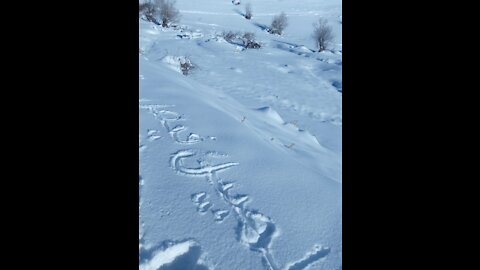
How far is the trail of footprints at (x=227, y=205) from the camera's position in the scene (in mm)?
1577

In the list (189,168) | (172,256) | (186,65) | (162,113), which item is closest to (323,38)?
(186,65)

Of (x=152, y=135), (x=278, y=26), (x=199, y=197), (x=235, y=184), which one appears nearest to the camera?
(x=199, y=197)

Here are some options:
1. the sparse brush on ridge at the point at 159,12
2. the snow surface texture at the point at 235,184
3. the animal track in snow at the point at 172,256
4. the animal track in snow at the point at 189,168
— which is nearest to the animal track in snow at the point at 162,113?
the snow surface texture at the point at 235,184

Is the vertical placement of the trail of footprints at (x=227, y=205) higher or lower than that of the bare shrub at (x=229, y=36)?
lower

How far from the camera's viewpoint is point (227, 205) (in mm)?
1854

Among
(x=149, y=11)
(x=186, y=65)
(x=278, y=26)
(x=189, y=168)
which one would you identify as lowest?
(x=189, y=168)

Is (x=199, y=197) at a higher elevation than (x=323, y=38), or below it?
below

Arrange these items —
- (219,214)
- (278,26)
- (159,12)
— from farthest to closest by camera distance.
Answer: (278,26) < (159,12) < (219,214)

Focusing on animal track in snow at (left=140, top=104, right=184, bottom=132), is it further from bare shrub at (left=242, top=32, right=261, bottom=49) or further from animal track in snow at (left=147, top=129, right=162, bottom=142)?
bare shrub at (left=242, top=32, right=261, bottom=49)

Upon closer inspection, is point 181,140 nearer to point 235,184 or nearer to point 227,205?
point 235,184

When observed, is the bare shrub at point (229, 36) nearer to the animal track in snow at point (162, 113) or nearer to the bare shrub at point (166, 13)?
the bare shrub at point (166, 13)
